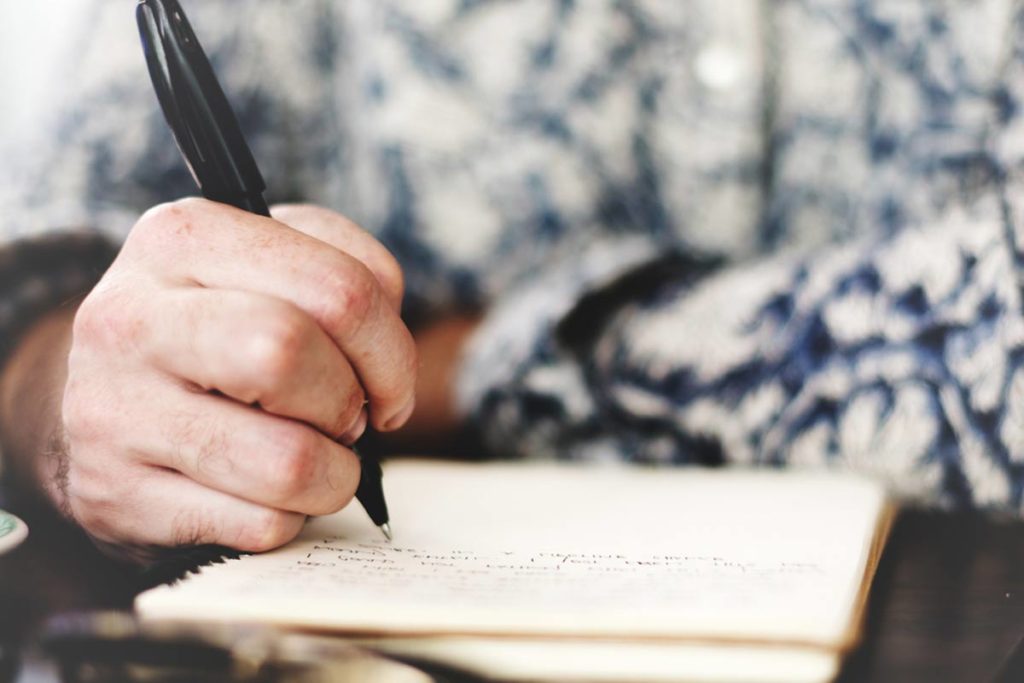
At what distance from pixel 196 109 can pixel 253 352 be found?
7cm

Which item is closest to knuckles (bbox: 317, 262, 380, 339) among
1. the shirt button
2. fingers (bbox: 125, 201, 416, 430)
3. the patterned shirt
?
fingers (bbox: 125, 201, 416, 430)

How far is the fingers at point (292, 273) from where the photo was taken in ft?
0.75

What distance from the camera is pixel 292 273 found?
230 mm

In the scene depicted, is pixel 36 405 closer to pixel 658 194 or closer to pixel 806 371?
pixel 806 371

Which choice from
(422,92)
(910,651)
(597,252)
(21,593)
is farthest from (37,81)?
(910,651)

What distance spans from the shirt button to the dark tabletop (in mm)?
332

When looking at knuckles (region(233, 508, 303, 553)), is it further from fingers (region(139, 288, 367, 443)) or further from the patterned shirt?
the patterned shirt

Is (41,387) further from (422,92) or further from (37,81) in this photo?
(37,81)

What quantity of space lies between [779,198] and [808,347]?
0.20 metres

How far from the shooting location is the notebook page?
181 mm

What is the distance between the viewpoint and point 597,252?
46cm

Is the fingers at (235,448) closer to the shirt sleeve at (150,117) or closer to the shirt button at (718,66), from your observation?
the shirt sleeve at (150,117)

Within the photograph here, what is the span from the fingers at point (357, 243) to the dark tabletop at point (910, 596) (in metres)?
0.10

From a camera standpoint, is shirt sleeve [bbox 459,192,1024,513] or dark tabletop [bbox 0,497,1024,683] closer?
dark tabletop [bbox 0,497,1024,683]
